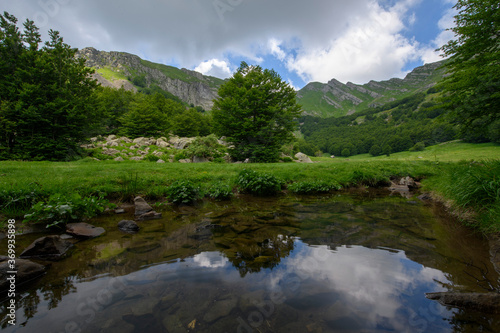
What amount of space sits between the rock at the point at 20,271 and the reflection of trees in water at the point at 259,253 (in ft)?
9.31

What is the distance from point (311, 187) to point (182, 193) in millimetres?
6575

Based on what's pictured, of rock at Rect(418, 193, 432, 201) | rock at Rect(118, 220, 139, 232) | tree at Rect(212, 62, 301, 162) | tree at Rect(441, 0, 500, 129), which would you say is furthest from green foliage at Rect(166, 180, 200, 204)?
tree at Rect(212, 62, 301, 162)

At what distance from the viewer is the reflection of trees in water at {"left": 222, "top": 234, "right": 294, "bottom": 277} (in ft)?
10.8

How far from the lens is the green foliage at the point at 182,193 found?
7.79m

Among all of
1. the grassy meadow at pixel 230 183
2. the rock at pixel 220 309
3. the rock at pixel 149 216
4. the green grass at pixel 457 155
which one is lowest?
the rock at pixel 149 216

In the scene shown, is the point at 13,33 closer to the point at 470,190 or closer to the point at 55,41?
the point at 55,41

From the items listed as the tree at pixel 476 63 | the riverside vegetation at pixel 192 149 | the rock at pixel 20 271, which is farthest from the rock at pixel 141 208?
the tree at pixel 476 63

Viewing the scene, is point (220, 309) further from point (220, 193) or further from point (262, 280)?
point (220, 193)

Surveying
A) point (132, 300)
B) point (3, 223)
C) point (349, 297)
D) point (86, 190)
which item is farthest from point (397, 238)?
point (86, 190)

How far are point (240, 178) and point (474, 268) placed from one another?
26.7 ft

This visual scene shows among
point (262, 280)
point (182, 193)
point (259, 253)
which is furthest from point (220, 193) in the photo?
point (262, 280)

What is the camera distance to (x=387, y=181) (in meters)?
13.0

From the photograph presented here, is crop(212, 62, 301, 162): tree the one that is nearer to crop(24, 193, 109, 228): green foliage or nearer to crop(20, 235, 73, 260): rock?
crop(24, 193, 109, 228): green foliage

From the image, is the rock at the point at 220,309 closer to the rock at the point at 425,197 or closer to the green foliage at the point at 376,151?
the rock at the point at 425,197
